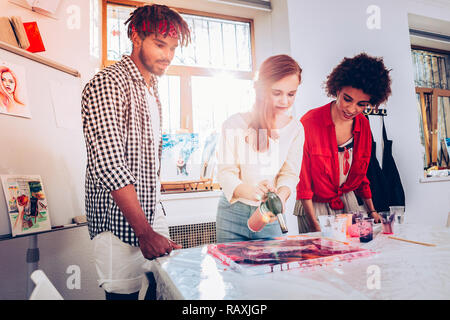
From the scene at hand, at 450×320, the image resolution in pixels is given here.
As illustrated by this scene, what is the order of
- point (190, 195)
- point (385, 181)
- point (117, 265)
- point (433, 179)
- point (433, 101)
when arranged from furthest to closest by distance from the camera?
point (433, 101) → point (433, 179) → point (385, 181) → point (190, 195) → point (117, 265)

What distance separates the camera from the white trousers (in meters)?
0.95

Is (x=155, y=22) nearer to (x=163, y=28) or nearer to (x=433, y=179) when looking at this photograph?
(x=163, y=28)

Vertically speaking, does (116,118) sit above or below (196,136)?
below

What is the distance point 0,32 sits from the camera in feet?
4.08

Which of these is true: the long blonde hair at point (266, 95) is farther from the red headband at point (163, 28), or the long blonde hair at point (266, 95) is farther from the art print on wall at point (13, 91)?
the art print on wall at point (13, 91)

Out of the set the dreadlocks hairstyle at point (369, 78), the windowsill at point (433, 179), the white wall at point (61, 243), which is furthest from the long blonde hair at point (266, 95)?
the windowsill at point (433, 179)

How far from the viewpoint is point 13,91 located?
123 cm

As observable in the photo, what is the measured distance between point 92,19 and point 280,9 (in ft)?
4.95

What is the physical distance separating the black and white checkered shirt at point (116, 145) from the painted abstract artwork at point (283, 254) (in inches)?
12.5

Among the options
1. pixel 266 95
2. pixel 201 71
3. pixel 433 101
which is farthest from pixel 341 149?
pixel 433 101

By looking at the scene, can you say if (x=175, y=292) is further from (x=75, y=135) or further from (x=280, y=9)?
(x=280, y=9)

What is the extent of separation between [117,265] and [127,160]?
34 centimetres

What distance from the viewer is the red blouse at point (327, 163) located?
63.6 inches

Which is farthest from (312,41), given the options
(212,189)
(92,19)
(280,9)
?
(92,19)
